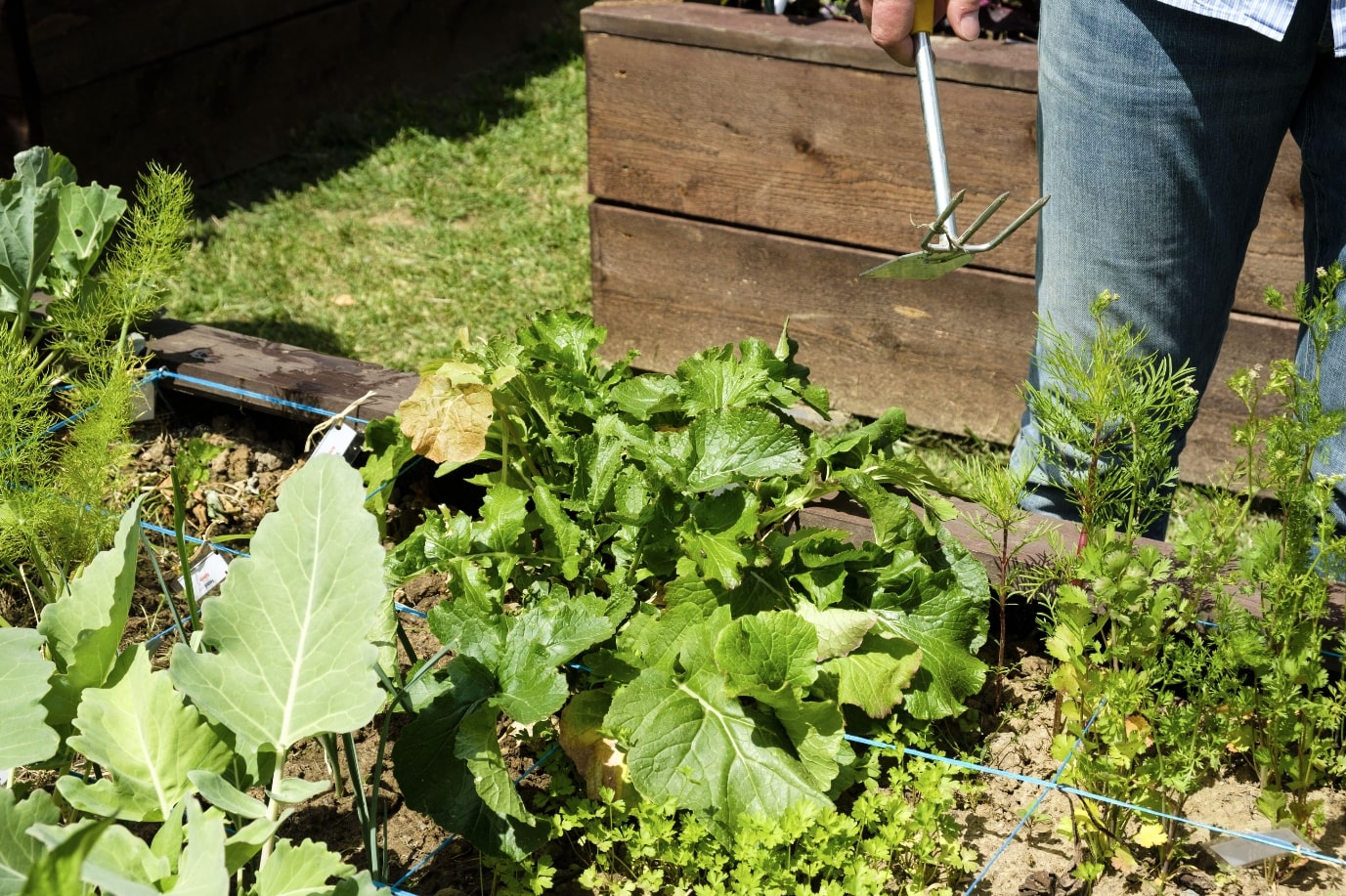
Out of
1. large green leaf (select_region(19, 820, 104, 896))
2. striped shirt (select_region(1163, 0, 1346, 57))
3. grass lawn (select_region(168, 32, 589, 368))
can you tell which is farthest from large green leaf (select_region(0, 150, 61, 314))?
striped shirt (select_region(1163, 0, 1346, 57))

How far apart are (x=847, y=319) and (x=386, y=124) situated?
8.68 feet

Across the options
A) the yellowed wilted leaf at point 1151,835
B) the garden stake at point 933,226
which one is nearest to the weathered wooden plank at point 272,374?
the garden stake at point 933,226

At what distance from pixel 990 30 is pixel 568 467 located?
1.63 meters

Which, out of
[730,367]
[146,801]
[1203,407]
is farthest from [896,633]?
[1203,407]

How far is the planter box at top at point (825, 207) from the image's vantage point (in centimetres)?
269

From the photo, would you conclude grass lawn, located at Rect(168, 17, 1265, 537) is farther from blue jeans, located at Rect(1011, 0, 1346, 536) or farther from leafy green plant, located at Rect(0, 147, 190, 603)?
leafy green plant, located at Rect(0, 147, 190, 603)

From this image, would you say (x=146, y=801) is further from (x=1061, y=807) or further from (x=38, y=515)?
(x=1061, y=807)

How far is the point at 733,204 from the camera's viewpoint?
118 inches

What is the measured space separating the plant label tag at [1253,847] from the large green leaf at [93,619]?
47.7 inches

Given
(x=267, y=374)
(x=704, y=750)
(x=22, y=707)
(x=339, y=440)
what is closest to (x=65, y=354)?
(x=267, y=374)

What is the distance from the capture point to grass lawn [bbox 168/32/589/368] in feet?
11.9

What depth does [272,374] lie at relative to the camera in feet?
7.55

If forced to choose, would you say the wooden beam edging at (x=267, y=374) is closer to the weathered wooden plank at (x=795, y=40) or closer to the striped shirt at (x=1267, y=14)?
the weathered wooden plank at (x=795, y=40)

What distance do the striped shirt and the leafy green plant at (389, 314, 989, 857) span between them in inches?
25.9
